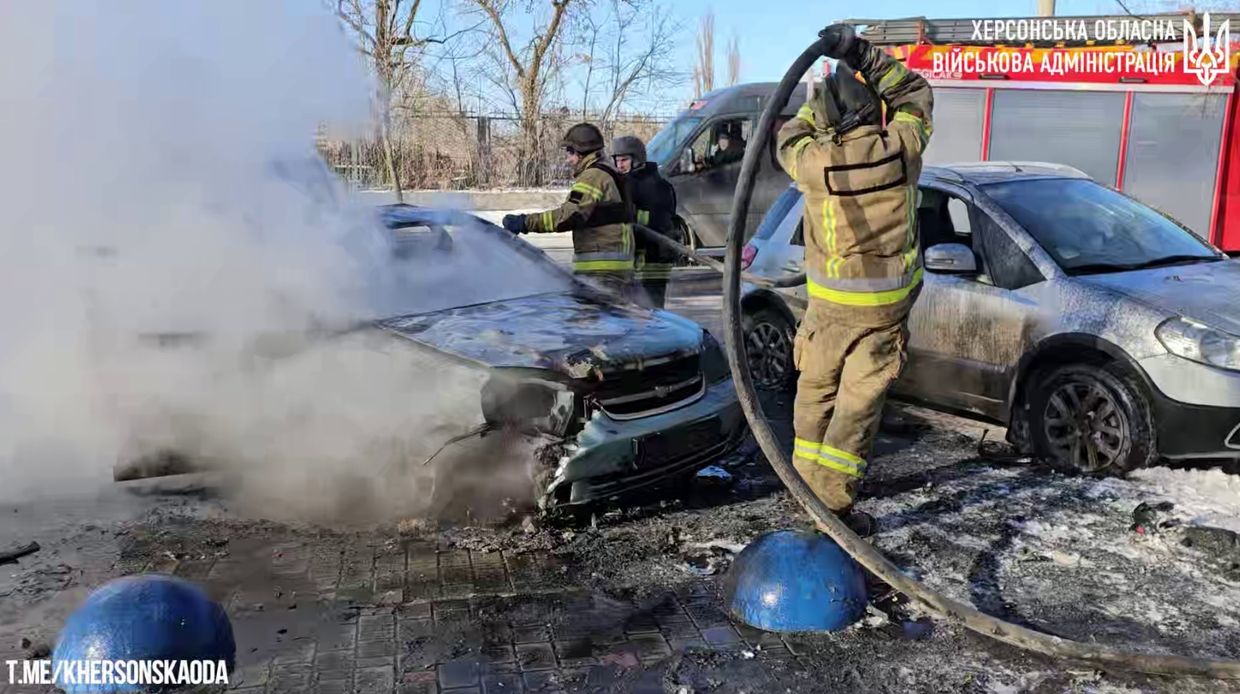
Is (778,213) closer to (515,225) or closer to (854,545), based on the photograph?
(515,225)

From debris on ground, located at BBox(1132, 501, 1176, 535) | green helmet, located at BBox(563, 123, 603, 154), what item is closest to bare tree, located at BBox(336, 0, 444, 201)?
green helmet, located at BBox(563, 123, 603, 154)

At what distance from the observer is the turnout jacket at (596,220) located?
6.27 metres

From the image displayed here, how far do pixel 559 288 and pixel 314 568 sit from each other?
2.31 m

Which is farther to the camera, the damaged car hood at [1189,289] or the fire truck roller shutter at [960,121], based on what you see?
the fire truck roller shutter at [960,121]

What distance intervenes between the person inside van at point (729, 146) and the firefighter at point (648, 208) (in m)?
4.21

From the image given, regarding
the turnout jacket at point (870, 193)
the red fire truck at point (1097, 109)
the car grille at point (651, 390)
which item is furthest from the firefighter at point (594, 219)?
the red fire truck at point (1097, 109)

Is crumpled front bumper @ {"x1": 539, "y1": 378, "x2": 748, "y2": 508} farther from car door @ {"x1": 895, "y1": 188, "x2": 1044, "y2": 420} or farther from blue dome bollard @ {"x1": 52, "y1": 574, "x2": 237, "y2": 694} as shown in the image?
car door @ {"x1": 895, "y1": 188, "x2": 1044, "y2": 420}

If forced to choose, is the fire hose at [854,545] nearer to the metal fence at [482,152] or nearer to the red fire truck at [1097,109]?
the red fire truck at [1097,109]

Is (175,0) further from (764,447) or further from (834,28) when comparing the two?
(764,447)

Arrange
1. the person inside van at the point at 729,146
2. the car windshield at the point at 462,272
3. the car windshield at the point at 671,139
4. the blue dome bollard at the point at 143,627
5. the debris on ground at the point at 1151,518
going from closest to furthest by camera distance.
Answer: the blue dome bollard at the point at 143,627, the debris on ground at the point at 1151,518, the car windshield at the point at 462,272, the person inside van at the point at 729,146, the car windshield at the point at 671,139

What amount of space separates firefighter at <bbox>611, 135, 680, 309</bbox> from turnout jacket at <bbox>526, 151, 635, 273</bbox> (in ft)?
2.00

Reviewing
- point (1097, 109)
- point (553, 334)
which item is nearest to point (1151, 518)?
point (553, 334)

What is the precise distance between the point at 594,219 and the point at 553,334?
195 cm

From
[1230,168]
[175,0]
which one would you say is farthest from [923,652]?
[1230,168]
